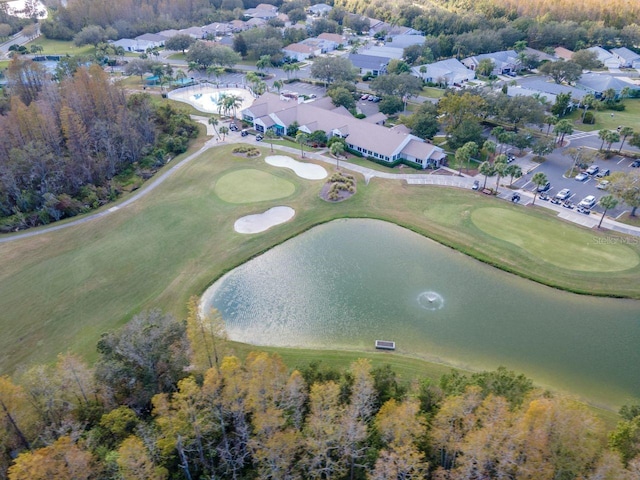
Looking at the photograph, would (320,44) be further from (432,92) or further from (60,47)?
(60,47)

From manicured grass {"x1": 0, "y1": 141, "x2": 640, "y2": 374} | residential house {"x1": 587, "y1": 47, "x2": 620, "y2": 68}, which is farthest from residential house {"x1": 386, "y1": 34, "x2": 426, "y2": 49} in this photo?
manicured grass {"x1": 0, "y1": 141, "x2": 640, "y2": 374}

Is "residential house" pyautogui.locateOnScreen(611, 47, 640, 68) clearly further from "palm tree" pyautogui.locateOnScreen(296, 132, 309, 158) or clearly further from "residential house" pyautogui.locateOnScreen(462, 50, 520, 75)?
"palm tree" pyautogui.locateOnScreen(296, 132, 309, 158)

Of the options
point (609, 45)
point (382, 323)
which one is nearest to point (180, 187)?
point (382, 323)

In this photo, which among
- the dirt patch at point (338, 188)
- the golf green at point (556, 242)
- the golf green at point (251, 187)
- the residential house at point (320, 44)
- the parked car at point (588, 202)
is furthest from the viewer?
the residential house at point (320, 44)

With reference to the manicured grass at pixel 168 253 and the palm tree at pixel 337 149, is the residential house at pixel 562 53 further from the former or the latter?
the palm tree at pixel 337 149

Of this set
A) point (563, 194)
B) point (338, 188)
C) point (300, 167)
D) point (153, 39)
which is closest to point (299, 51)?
point (153, 39)

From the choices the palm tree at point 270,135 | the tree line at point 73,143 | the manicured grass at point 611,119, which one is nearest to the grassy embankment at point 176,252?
the tree line at point 73,143
